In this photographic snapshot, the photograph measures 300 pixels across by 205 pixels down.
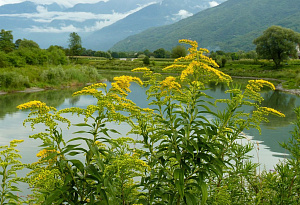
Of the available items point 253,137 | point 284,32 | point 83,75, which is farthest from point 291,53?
point 253,137

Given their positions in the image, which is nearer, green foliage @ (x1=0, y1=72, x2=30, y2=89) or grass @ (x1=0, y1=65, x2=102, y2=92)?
green foliage @ (x1=0, y1=72, x2=30, y2=89)

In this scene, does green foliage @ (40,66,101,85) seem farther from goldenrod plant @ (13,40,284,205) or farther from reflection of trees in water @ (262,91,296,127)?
goldenrod plant @ (13,40,284,205)

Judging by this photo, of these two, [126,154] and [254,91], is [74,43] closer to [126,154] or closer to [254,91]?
[254,91]

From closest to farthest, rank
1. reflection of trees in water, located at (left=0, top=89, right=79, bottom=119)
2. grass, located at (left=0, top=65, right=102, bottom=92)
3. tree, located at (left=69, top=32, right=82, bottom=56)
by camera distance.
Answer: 1. reflection of trees in water, located at (left=0, top=89, right=79, bottom=119)
2. grass, located at (left=0, top=65, right=102, bottom=92)
3. tree, located at (left=69, top=32, right=82, bottom=56)

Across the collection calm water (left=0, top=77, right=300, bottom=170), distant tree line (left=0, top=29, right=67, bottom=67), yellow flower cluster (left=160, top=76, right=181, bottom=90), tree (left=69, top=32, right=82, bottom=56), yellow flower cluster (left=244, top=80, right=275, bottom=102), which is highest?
tree (left=69, top=32, right=82, bottom=56)

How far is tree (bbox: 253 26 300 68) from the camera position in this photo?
6319 centimetres

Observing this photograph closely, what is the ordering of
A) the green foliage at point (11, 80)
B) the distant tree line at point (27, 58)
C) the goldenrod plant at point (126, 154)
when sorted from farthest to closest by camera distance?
the distant tree line at point (27, 58) → the green foliage at point (11, 80) → the goldenrod plant at point (126, 154)

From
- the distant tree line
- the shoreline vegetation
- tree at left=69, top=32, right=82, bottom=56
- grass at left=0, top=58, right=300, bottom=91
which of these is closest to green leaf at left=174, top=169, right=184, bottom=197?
grass at left=0, top=58, right=300, bottom=91

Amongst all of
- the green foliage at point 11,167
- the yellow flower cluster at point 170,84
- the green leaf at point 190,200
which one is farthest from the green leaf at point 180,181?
the green foliage at point 11,167

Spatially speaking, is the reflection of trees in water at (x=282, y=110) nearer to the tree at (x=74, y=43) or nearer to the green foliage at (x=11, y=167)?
the green foliage at (x=11, y=167)

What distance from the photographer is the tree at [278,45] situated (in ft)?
207

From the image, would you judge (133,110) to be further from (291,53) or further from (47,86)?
(291,53)

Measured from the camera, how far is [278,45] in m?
62.7

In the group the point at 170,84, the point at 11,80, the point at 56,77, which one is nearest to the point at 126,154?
the point at 170,84
